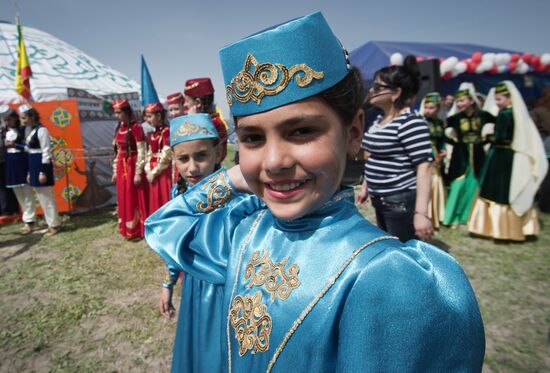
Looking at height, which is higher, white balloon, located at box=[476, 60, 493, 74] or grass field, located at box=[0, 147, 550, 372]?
white balloon, located at box=[476, 60, 493, 74]

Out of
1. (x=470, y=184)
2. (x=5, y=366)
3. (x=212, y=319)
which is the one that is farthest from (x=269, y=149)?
(x=470, y=184)

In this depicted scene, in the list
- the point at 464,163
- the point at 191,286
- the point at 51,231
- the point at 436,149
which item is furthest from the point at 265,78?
the point at 51,231

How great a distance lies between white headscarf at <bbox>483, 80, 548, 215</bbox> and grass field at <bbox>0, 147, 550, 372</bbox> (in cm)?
69

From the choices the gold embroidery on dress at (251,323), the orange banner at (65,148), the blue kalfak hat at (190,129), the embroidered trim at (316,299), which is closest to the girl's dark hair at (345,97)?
the embroidered trim at (316,299)

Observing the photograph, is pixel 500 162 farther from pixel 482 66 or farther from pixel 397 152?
pixel 482 66

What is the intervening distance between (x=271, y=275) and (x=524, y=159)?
4.96m

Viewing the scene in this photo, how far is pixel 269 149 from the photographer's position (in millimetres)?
781

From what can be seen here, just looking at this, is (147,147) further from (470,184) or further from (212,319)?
(470,184)

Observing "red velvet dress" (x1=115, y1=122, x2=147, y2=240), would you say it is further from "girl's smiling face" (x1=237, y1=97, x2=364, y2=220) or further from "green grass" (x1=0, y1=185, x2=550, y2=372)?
"girl's smiling face" (x1=237, y1=97, x2=364, y2=220)

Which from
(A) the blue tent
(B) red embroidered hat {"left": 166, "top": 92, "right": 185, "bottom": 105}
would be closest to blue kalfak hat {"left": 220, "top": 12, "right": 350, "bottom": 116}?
(B) red embroidered hat {"left": 166, "top": 92, "right": 185, "bottom": 105}

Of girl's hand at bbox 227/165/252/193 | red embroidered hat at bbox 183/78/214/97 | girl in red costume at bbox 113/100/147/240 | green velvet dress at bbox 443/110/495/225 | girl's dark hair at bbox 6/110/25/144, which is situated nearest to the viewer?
girl's hand at bbox 227/165/252/193

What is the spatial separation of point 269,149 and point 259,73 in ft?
0.66

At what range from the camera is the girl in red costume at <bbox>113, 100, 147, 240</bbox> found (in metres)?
4.67

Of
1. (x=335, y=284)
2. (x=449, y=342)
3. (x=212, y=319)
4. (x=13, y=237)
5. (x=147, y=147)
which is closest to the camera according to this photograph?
(x=449, y=342)
